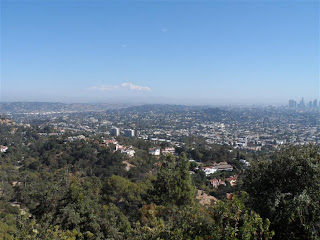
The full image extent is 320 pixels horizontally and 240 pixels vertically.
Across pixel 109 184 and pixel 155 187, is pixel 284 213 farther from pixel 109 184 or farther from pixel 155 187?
pixel 109 184

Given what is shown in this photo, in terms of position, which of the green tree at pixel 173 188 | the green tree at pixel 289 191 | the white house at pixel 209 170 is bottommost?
the white house at pixel 209 170

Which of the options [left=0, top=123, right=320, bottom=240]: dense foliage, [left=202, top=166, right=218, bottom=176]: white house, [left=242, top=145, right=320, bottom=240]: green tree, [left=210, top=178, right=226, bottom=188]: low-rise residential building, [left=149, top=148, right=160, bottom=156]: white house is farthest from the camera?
[left=149, top=148, right=160, bottom=156]: white house

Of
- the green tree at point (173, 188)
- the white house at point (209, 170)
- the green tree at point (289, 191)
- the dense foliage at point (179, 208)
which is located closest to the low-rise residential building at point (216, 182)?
the dense foliage at point (179, 208)

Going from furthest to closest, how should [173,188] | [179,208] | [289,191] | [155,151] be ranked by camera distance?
[155,151], [173,188], [179,208], [289,191]

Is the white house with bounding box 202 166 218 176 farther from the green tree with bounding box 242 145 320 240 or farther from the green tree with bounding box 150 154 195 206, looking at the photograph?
the green tree with bounding box 242 145 320 240

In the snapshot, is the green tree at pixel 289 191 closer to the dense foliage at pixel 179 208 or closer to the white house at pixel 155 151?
the dense foliage at pixel 179 208

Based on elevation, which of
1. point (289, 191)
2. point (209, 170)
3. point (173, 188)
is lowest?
point (209, 170)

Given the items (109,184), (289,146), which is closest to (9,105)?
(109,184)

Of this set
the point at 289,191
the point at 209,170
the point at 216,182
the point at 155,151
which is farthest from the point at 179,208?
the point at 155,151

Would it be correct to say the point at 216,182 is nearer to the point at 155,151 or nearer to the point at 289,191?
the point at 155,151

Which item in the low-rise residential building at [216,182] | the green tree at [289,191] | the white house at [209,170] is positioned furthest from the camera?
the white house at [209,170]

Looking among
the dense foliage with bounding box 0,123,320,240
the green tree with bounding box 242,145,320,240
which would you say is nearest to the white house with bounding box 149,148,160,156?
the dense foliage with bounding box 0,123,320,240
